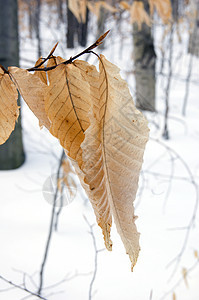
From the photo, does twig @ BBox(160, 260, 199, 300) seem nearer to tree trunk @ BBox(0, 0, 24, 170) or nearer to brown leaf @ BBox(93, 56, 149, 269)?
brown leaf @ BBox(93, 56, 149, 269)

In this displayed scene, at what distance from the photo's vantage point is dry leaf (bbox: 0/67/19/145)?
24cm

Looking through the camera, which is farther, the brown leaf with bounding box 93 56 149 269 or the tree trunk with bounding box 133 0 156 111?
the tree trunk with bounding box 133 0 156 111

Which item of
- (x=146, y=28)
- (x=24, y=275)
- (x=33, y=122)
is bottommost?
(x=33, y=122)

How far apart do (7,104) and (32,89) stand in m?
→ 0.03

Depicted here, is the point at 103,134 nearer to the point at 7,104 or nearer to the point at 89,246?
the point at 7,104

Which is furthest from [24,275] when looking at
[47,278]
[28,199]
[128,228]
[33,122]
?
[33,122]

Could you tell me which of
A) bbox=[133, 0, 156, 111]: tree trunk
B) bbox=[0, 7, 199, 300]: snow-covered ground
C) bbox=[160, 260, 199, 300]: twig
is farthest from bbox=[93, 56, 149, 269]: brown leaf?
Answer: bbox=[133, 0, 156, 111]: tree trunk

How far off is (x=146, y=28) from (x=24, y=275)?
2.37 meters

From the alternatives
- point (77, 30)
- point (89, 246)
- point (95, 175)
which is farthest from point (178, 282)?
point (77, 30)

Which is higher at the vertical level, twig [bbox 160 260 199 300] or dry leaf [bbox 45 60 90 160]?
dry leaf [bbox 45 60 90 160]

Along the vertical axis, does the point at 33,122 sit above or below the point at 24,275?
below

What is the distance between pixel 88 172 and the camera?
0.68ft

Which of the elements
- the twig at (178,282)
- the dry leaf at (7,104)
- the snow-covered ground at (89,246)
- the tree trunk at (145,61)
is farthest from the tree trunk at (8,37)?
the tree trunk at (145,61)

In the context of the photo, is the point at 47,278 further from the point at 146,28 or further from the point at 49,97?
the point at 146,28
